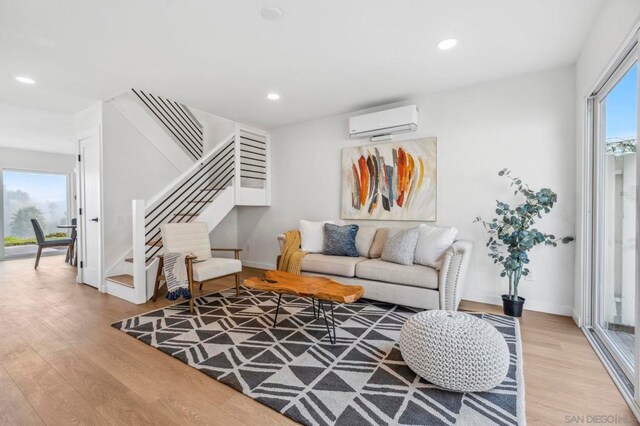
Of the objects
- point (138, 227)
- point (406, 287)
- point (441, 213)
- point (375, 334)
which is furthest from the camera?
point (441, 213)

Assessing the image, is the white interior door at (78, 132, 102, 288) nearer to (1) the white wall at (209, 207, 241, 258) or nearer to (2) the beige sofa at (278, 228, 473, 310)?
(1) the white wall at (209, 207, 241, 258)

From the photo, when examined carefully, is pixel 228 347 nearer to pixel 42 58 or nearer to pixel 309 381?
pixel 309 381

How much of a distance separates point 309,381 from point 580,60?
12.2 ft

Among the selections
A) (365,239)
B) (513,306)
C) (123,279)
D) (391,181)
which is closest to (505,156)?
(391,181)

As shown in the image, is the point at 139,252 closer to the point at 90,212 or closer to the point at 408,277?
the point at 90,212

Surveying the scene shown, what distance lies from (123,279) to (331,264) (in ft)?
9.22

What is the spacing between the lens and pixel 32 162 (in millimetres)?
7168

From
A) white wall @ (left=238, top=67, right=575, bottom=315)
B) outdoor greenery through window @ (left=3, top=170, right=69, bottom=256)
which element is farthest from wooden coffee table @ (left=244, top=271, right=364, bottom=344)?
outdoor greenery through window @ (left=3, top=170, right=69, bottom=256)

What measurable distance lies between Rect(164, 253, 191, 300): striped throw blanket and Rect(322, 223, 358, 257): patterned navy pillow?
1773 millimetres

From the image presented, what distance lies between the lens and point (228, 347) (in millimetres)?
2350

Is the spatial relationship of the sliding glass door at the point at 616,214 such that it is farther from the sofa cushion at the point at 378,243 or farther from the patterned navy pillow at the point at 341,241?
the patterned navy pillow at the point at 341,241

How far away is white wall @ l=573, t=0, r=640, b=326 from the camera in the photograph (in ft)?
6.11

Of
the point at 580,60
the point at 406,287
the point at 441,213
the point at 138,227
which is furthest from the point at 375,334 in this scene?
the point at 580,60

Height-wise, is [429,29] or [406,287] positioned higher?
[429,29]
